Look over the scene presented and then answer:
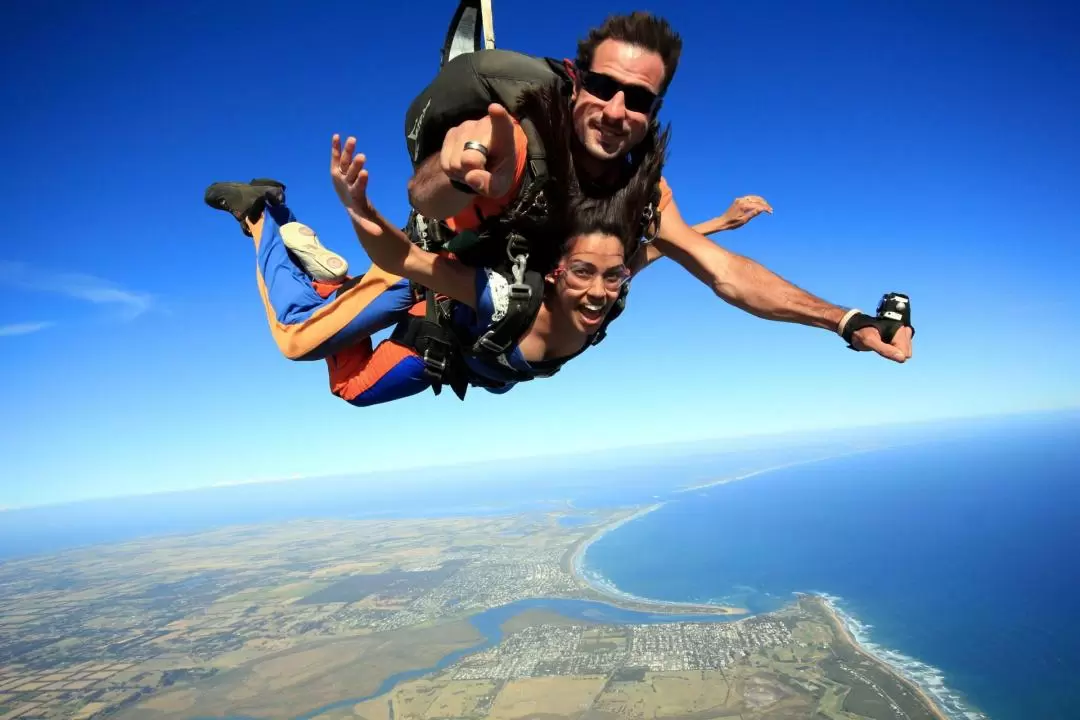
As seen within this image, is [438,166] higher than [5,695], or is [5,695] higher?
[438,166]

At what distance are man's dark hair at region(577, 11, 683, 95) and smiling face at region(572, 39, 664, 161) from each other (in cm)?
3

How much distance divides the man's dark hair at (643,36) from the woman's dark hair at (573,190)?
0.25 metres

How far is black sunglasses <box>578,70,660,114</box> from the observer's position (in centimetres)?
223

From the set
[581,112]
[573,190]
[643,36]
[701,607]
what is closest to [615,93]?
[581,112]

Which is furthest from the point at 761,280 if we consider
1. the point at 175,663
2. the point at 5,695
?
the point at 5,695

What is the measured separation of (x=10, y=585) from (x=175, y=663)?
78984 mm

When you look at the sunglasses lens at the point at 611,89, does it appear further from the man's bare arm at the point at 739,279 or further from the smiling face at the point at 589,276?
the man's bare arm at the point at 739,279

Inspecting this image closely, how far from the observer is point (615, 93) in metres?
2.24

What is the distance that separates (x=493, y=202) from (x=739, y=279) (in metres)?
1.39

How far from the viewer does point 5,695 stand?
48.2m

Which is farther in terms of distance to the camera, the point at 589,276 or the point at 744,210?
the point at 744,210

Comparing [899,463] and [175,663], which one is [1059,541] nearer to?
[175,663]

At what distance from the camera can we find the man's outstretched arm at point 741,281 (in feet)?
8.61

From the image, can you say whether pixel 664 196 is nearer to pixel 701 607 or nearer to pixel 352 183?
pixel 352 183
